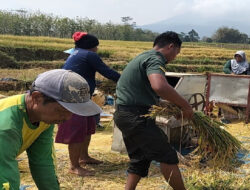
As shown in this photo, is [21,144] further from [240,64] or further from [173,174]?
[240,64]

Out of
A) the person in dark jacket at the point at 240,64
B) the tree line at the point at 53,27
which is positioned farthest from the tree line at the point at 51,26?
the person in dark jacket at the point at 240,64

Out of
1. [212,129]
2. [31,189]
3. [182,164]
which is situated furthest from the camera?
[182,164]

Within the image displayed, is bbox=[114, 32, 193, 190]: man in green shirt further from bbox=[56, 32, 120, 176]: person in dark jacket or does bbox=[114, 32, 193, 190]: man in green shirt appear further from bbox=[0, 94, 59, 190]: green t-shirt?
bbox=[0, 94, 59, 190]: green t-shirt

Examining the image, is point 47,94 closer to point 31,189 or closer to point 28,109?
point 28,109

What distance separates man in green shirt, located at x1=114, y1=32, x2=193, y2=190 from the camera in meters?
3.06

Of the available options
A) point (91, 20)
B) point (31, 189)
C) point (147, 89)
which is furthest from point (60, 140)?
point (91, 20)

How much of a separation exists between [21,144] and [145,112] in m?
1.52

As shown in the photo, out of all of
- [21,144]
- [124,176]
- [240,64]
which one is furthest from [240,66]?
[21,144]

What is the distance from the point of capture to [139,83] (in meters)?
3.10

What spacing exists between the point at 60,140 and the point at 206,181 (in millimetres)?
1697

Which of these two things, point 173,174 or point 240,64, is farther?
point 240,64

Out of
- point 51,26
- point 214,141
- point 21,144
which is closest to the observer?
point 21,144

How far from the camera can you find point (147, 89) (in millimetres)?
3113

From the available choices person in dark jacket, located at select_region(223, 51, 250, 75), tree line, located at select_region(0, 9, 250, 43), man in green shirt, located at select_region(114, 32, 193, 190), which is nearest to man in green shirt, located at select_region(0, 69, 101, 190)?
man in green shirt, located at select_region(114, 32, 193, 190)
